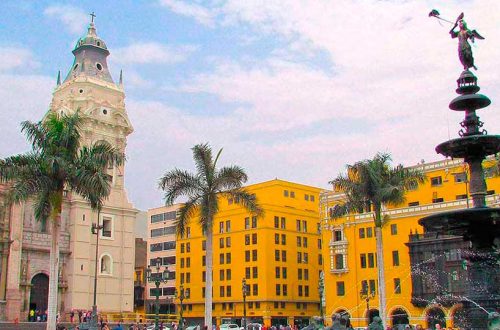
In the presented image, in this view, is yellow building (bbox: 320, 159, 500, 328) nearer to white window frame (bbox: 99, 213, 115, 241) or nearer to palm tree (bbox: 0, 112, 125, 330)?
white window frame (bbox: 99, 213, 115, 241)

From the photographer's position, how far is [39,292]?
5644 centimetres

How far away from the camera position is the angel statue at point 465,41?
18.2 m

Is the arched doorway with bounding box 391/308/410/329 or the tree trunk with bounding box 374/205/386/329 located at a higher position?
the tree trunk with bounding box 374/205/386/329

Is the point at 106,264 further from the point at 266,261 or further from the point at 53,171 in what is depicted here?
the point at 53,171

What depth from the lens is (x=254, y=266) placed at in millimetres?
73062

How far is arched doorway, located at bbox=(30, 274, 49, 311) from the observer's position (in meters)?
55.9

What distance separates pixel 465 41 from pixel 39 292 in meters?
47.8

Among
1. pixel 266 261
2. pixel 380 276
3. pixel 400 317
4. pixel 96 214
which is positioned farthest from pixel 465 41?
pixel 266 261

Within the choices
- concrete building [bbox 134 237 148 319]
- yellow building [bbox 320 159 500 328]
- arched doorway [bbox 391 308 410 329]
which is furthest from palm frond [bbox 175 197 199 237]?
concrete building [bbox 134 237 148 319]

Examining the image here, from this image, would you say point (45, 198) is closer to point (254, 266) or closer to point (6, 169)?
point (6, 169)

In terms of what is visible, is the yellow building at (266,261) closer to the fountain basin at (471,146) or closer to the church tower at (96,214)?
the church tower at (96,214)

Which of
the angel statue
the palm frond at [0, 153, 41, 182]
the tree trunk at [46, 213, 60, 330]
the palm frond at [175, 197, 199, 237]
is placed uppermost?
the angel statue

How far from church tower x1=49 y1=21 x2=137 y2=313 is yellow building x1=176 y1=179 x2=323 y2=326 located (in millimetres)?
Answer: 13167

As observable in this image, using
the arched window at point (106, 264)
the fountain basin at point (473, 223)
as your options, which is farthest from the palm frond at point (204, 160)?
the arched window at point (106, 264)
